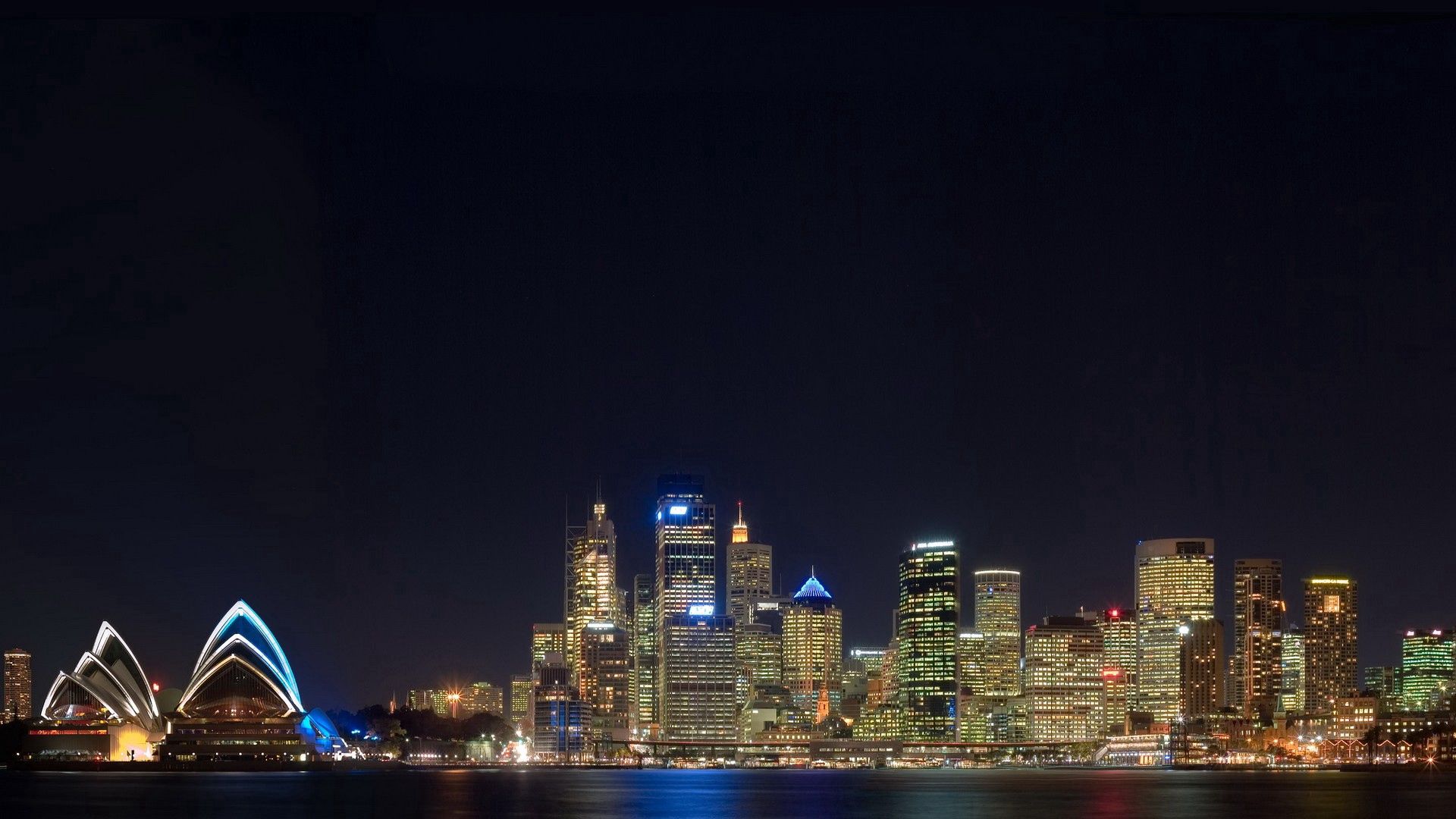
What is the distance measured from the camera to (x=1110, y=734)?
86000 mm

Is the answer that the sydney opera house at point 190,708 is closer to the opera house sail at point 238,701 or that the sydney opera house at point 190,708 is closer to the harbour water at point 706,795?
the opera house sail at point 238,701

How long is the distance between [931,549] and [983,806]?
54.2 metres

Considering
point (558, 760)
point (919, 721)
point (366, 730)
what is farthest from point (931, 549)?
point (366, 730)

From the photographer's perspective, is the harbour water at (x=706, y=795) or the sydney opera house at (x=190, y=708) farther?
the sydney opera house at (x=190, y=708)

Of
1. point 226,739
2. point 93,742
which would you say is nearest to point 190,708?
point 226,739

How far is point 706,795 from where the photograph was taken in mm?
38906

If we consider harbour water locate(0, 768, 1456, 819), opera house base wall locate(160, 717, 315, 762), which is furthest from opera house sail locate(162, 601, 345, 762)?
harbour water locate(0, 768, 1456, 819)

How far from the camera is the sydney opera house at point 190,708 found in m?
52.0

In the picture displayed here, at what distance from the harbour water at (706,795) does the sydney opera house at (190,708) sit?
201 cm

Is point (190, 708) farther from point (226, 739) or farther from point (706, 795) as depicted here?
point (706, 795)

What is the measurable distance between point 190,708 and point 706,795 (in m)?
20.5

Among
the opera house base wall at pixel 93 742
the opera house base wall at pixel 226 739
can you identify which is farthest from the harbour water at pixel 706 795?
the opera house base wall at pixel 226 739

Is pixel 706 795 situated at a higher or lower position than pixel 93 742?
higher

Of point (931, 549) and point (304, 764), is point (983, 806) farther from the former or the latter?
Answer: point (931, 549)
